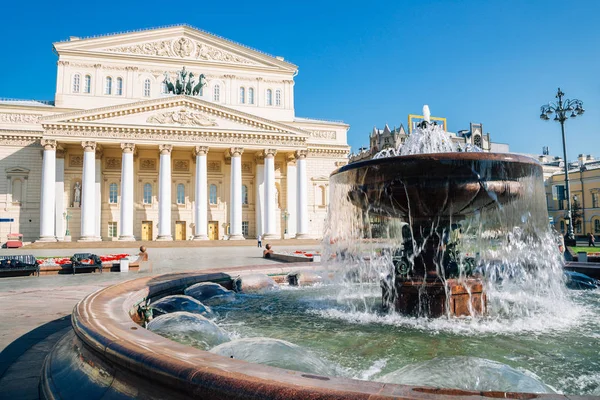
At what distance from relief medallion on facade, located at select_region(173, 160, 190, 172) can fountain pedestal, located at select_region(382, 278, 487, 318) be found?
39.1m

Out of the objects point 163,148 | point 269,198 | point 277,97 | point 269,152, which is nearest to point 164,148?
point 163,148

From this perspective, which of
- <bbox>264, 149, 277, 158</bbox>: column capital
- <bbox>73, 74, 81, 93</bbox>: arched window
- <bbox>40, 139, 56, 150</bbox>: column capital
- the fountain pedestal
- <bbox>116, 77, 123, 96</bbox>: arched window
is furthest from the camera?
<bbox>116, 77, 123, 96</bbox>: arched window

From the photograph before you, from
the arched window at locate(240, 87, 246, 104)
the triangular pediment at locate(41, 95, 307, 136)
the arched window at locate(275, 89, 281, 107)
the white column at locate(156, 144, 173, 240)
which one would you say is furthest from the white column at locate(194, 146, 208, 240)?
the arched window at locate(275, 89, 281, 107)

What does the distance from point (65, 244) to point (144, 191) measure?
10410 mm

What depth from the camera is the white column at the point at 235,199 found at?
3853 cm

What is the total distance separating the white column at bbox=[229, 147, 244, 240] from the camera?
38531 millimetres

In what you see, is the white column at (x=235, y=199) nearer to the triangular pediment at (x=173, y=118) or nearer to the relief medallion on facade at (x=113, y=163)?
the triangular pediment at (x=173, y=118)

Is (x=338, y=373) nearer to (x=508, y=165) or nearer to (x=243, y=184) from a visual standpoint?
(x=508, y=165)

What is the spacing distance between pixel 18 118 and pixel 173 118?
1444cm

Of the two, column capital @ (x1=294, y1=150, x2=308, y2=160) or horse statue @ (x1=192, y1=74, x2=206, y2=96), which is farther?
column capital @ (x1=294, y1=150, x2=308, y2=160)

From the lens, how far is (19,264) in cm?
1433

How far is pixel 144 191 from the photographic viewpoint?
1626 inches

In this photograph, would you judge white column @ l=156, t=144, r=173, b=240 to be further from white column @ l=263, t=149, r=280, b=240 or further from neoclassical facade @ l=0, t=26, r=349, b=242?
white column @ l=263, t=149, r=280, b=240

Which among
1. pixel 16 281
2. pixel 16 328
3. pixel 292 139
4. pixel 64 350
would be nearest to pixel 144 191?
pixel 292 139
